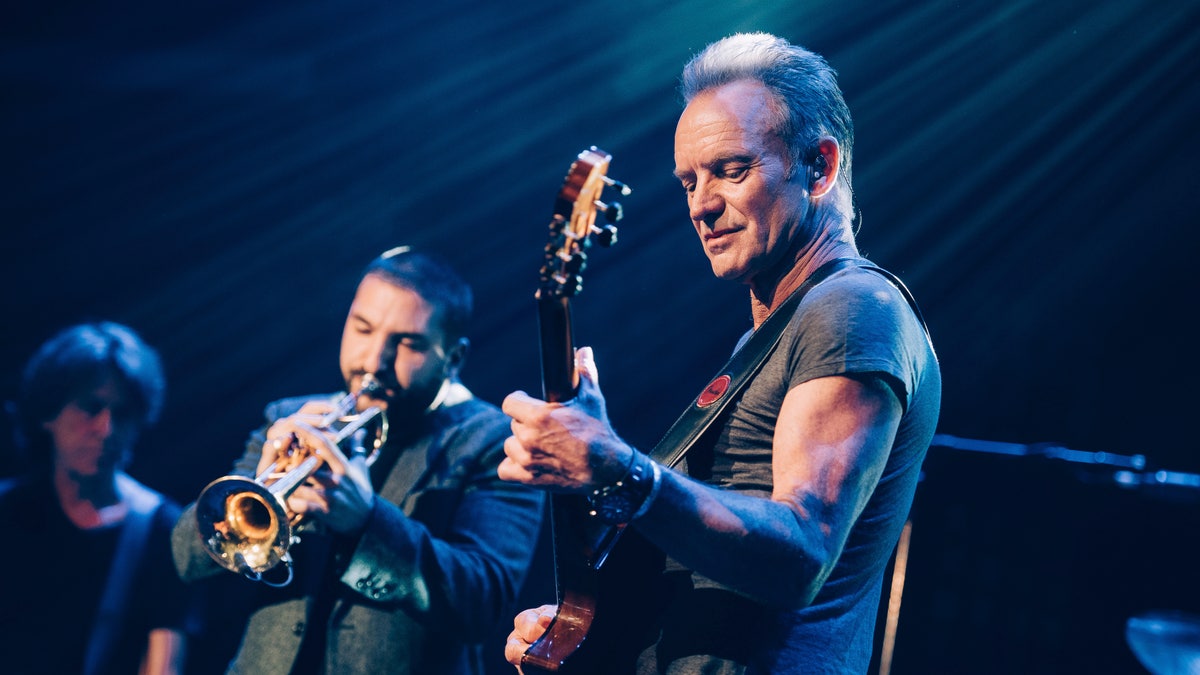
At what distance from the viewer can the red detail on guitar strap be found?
1.88 metres

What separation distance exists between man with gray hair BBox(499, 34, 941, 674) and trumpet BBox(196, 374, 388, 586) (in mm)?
1264

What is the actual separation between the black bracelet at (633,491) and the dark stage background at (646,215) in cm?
223

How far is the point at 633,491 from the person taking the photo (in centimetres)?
146

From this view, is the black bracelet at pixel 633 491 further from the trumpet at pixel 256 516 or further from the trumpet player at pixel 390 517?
the trumpet at pixel 256 516

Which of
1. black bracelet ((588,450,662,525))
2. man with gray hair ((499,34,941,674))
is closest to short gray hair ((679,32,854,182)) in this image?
man with gray hair ((499,34,941,674))

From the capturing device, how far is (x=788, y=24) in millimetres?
4391

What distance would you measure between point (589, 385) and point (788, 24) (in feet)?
11.2

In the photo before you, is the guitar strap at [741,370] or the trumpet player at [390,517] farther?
the trumpet player at [390,517]

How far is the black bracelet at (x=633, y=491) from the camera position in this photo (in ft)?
4.76

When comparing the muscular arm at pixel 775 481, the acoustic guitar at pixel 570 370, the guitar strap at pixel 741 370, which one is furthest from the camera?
the guitar strap at pixel 741 370

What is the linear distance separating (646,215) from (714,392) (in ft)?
9.90

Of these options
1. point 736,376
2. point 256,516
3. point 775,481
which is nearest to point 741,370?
point 736,376


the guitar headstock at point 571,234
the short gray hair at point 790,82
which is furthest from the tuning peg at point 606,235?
the short gray hair at point 790,82

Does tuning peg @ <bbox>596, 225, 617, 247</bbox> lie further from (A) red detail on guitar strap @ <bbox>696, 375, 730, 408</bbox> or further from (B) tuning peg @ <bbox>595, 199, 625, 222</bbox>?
(A) red detail on guitar strap @ <bbox>696, 375, 730, 408</bbox>
